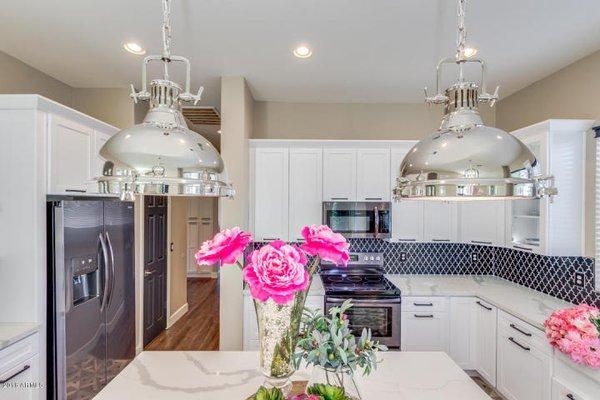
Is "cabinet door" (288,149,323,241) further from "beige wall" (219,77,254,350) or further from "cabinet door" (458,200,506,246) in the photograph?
"cabinet door" (458,200,506,246)

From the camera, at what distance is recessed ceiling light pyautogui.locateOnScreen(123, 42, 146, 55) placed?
2.48m

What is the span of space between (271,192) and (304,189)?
1.14 feet

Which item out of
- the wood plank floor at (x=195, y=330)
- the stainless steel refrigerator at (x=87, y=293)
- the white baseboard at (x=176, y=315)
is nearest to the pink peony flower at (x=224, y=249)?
the stainless steel refrigerator at (x=87, y=293)

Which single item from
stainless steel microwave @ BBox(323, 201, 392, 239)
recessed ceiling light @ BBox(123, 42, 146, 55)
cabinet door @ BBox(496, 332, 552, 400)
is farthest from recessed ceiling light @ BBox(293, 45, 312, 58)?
cabinet door @ BBox(496, 332, 552, 400)

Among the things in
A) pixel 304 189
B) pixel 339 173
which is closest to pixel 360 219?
pixel 339 173

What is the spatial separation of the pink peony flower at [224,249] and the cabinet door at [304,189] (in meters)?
2.46

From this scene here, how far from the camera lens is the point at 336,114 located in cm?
384

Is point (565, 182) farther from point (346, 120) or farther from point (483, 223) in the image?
point (346, 120)

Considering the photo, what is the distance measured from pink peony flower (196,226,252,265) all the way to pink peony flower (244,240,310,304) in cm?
10

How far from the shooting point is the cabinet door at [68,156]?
2.20m

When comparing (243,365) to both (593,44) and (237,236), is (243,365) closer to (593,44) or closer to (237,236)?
(237,236)

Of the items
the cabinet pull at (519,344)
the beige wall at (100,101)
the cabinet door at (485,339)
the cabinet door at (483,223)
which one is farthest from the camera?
the beige wall at (100,101)

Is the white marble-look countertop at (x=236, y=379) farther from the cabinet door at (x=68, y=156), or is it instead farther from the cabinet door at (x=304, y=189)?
the cabinet door at (x=304, y=189)

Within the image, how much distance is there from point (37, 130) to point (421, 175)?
91.9 inches
